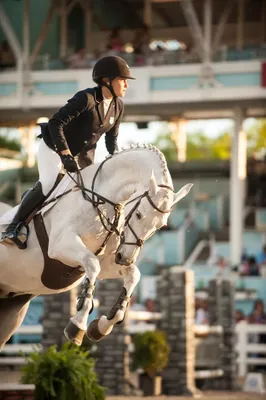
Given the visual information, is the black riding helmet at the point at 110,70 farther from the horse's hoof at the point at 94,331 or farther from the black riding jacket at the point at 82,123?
the horse's hoof at the point at 94,331

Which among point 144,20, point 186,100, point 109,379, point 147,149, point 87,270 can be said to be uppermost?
point 144,20

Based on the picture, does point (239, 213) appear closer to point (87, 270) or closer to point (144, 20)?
point (144, 20)

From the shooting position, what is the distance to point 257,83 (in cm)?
2884

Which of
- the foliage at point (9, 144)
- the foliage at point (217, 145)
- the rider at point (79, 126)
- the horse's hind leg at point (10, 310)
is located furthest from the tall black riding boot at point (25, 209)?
the foliage at point (217, 145)

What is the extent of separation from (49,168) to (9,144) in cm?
2449

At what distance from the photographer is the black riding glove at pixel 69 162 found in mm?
9227

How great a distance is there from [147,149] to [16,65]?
2246cm

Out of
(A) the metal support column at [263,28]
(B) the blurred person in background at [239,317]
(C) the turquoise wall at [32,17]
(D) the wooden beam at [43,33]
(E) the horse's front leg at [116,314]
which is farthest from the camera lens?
(A) the metal support column at [263,28]

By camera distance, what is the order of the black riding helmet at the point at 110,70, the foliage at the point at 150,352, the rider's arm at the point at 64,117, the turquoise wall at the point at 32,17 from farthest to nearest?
1. the turquoise wall at the point at 32,17
2. the foliage at the point at 150,352
3. the black riding helmet at the point at 110,70
4. the rider's arm at the point at 64,117

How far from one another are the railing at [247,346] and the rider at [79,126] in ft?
33.6

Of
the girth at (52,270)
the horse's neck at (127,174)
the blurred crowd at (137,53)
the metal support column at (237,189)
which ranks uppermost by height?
the blurred crowd at (137,53)

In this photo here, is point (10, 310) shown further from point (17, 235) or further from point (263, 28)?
point (263, 28)

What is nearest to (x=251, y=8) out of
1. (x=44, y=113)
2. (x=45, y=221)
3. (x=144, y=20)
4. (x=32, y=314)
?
(x=144, y=20)

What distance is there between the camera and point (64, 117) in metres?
9.41
